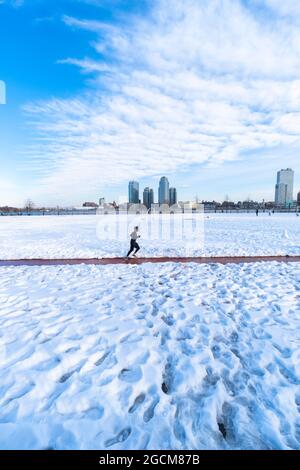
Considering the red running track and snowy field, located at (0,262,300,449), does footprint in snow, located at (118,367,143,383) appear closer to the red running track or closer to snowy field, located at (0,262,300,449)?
snowy field, located at (0,262,300,449)

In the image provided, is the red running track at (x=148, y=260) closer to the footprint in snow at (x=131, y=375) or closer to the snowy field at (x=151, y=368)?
the snowy field at (x=151, y=368)

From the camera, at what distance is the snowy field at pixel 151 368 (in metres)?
2.30

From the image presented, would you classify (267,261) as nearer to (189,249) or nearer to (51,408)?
(189,249)

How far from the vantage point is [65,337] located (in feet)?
12.8

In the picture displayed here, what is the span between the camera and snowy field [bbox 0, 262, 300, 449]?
230 centimetres

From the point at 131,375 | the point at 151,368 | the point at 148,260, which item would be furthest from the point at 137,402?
the point at 148,260

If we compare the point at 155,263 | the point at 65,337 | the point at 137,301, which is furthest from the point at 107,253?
the point at 65,337

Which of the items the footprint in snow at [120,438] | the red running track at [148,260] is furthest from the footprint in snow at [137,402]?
the red running track at [148,260]

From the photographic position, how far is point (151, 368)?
124 inches

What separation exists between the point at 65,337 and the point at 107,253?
7.64m

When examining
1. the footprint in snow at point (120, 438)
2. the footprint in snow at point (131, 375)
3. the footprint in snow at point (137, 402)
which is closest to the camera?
the footprint in snow at point (120, 438)
